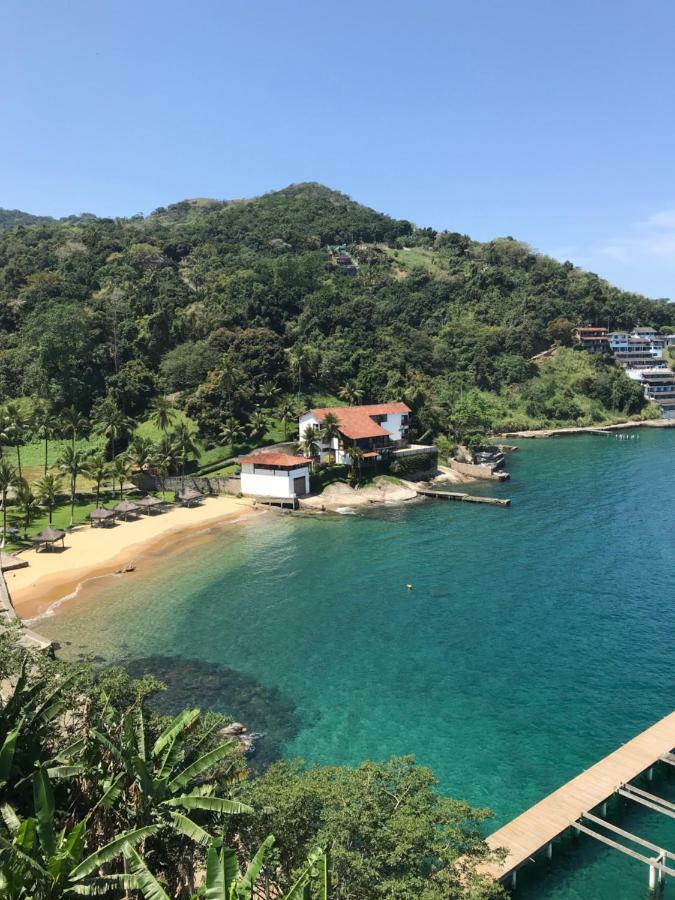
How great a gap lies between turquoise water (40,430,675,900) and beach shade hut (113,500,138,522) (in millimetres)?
12030

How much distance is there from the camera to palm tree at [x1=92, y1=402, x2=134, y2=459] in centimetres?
9062

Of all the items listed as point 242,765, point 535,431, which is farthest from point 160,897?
point 535,431

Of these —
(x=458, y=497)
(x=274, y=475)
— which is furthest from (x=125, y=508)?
(x=458, y=497)

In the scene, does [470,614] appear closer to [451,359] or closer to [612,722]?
[612,722]

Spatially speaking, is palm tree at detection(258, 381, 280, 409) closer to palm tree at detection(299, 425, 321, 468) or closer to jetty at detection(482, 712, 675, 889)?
palm tree at detection(299, 425, 321, 468)

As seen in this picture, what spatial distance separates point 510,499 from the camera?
84.0 meters

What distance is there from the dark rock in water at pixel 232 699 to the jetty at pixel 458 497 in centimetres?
5104

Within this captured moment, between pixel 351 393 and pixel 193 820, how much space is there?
9521cm

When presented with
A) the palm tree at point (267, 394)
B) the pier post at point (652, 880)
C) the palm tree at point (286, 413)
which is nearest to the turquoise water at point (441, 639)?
the pier post at point (652, 880)

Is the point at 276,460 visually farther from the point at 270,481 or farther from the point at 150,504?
the point at 150,504

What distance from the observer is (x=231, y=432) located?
92.9m

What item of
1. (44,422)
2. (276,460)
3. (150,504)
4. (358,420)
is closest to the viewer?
(150,504)

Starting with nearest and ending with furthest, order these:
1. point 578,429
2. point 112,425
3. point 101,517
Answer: point 101,517 → point 112,425 → point 578,429

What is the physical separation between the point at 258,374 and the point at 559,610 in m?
71.8
